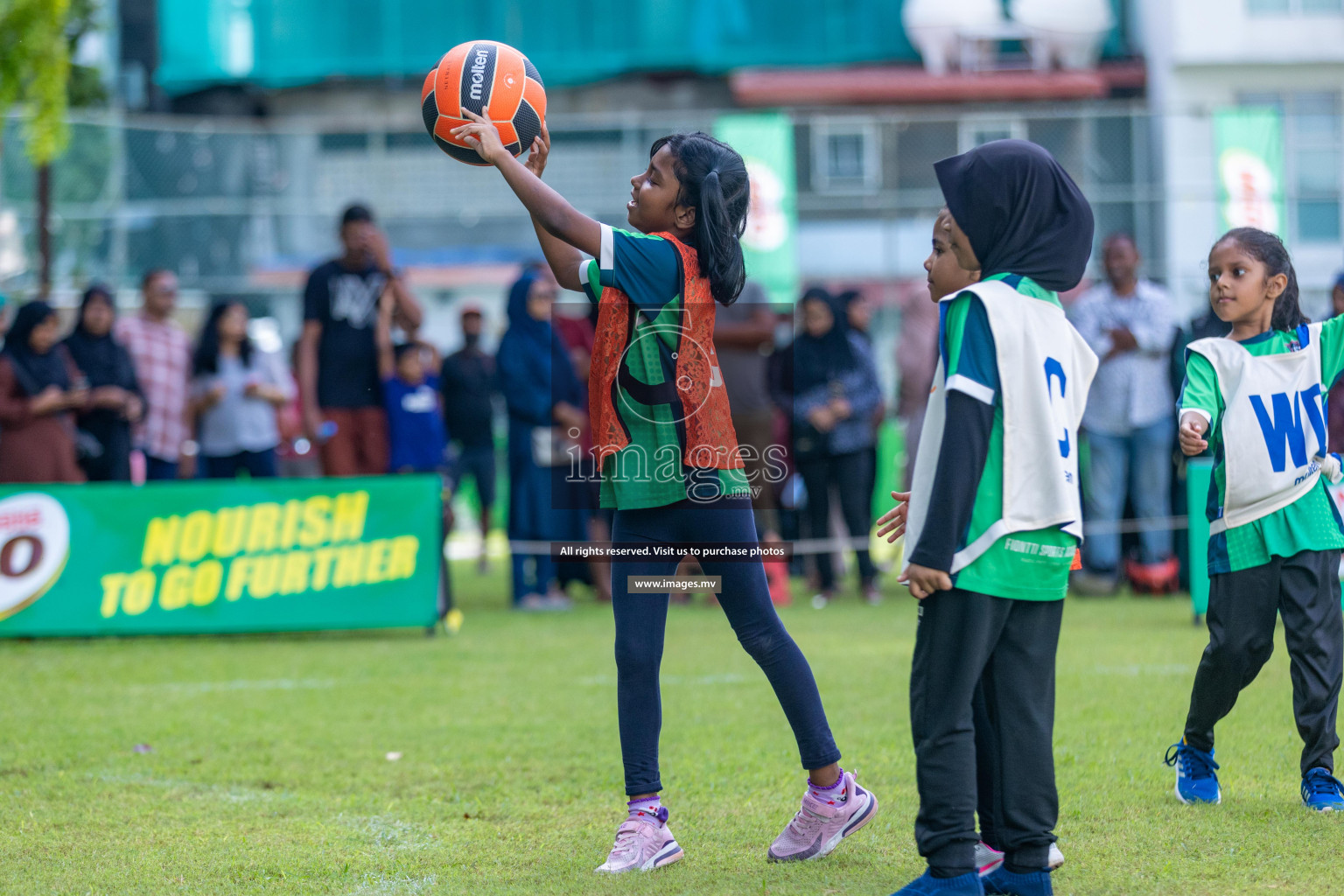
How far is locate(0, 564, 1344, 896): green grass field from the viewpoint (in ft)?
12.7

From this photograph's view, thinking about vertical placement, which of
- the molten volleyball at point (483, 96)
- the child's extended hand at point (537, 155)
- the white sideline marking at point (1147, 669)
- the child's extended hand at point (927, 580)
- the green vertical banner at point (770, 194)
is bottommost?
the white sideline marking at point (1147, 669)

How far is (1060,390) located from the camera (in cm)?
348

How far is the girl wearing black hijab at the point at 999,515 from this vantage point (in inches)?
131

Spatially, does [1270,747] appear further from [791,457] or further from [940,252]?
[791,457]

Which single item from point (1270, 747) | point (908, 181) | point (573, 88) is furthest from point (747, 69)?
point (1270, 747)

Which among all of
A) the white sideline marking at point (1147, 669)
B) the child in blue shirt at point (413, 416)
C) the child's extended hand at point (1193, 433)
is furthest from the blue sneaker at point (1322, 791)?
the child in blue shirt at point (413, 416)

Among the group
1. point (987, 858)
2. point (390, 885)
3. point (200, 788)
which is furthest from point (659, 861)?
point (200, 788)

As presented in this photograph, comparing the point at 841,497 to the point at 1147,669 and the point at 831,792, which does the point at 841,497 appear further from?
the point at 831,792

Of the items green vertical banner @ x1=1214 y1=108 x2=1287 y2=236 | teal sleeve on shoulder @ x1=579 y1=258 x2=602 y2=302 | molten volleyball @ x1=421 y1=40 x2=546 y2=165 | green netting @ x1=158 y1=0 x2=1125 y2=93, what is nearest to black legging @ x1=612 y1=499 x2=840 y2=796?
teal sleeve on shoulder @ x1=579 y1=258 x2=602 y2=302

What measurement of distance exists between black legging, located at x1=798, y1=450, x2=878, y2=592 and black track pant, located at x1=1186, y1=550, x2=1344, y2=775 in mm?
6246

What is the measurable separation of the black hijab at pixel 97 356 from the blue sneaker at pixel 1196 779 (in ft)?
26.1

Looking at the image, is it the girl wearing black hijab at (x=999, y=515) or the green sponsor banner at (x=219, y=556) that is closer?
the girl wearing black hijab at (x=999, y=515)

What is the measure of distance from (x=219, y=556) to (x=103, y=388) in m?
1.89

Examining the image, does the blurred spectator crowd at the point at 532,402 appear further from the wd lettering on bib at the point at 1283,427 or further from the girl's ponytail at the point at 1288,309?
the wd lettering on bib at the point at 1283,427
